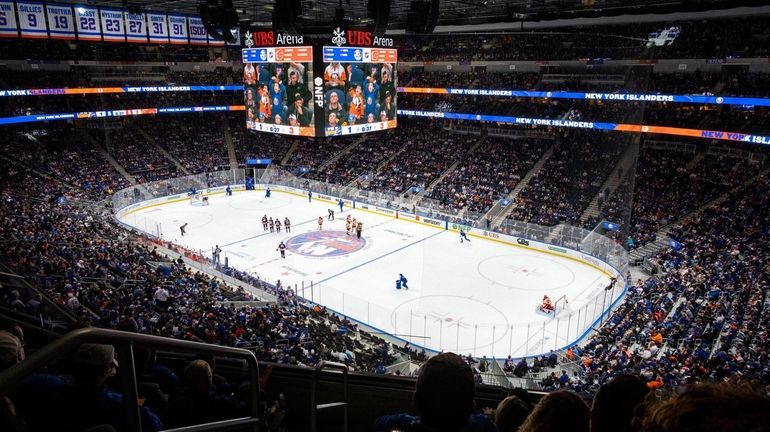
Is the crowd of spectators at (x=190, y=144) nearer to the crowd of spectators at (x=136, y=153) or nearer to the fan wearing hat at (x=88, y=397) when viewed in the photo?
the crowd of spectators at (x=136, y=153)

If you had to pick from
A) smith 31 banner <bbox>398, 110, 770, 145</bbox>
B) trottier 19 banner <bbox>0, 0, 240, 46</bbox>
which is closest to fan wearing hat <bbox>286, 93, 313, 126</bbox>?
trottier 19 banner <bbox>0, 0, 240, 46</bbox>

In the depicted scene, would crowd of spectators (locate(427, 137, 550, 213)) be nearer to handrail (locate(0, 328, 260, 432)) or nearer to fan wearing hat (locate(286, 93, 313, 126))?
fan wearing hat (locate(286, 93, 313, 126))

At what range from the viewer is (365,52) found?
65.9 ft

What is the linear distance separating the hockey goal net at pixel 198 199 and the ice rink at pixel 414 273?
0.79 m

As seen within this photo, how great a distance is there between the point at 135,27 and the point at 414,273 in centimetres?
2541

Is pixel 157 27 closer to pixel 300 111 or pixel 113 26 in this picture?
pixel 113 26

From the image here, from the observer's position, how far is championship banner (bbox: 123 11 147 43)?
34.6m

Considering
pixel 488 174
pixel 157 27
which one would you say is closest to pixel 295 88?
pixel 488 174

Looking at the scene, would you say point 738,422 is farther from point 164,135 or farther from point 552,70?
point 164,135

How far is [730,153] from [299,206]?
27.1 meters

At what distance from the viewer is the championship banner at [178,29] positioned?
3706cm

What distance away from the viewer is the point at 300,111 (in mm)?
20797

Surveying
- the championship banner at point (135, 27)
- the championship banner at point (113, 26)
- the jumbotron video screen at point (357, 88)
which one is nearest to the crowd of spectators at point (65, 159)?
the championship banner at point (113, 26)

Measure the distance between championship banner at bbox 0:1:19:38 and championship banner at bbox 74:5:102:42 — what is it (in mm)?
3531
